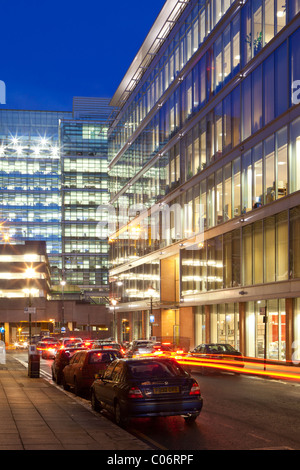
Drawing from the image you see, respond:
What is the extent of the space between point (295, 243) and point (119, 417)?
23.6m

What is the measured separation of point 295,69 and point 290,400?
71.9 ft

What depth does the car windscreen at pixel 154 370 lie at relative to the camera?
1464cm

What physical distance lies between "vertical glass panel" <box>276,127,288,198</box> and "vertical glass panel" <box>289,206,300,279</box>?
1838 mm

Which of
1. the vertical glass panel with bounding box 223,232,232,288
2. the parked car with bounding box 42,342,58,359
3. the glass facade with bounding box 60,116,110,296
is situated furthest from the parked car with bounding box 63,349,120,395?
the glass facade with bounding box 60,116,110,296

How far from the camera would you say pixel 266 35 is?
40281 mm

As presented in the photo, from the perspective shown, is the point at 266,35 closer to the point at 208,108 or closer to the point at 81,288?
the point at 208,108

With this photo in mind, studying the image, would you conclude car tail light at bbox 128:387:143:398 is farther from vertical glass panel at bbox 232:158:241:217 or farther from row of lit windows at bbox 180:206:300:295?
vertical glass panel at bbox 232:158:241:217

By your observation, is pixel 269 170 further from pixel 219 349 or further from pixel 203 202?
pixel 203 202

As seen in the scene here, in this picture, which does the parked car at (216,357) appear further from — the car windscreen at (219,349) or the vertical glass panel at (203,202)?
the vertical glass panel at (203,202)

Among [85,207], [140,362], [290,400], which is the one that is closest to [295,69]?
[290,400]

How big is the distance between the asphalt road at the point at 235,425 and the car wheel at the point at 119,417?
20 cm

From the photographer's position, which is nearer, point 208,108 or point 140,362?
point 140,362

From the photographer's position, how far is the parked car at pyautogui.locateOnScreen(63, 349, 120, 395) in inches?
845

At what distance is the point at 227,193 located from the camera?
4650 centimetres
